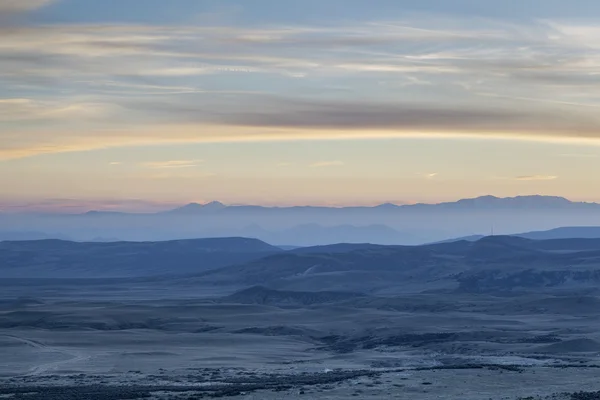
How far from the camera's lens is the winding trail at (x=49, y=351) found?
4984 centimetres

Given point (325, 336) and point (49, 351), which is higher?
point (49, 351)

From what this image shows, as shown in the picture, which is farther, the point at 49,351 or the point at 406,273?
the point at 406,273

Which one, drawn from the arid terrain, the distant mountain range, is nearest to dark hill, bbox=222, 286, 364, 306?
the distant mountain range

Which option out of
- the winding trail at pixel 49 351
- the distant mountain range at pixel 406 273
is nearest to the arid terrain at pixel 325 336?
the winding trail at pixel 49 351

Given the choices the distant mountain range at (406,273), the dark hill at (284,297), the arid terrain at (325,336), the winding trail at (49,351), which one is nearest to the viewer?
the arid terrain at (325,336)

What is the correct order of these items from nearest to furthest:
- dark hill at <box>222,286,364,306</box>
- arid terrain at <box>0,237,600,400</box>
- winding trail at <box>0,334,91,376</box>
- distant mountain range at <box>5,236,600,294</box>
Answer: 1. arid terrain at <box>0,237,600,400</box>
2. winding trail at <box>0,334,91,376</box>
3. dark hill at <box>222,286,364,306</box>
4. distant mountain range at <box>5,236,600,294</box>

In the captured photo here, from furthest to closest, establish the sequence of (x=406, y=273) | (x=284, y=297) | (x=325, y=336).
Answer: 1. (x=406, y=273)
2. (x=284, y=297)
3. (x=325, y=336)

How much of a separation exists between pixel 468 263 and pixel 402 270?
841 centimetres

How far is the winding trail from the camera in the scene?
49.8 meters

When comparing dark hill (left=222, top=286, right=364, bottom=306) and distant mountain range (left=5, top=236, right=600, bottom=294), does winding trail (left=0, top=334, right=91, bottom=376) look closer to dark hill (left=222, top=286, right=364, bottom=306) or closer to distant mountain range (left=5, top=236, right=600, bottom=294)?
dark hill (left=222, top=286, right=364, bottom=306)

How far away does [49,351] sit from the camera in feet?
193

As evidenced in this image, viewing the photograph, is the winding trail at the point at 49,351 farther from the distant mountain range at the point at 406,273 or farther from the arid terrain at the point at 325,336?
the distant mountain range at the point at 406,273

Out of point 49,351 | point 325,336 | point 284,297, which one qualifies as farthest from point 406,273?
point 49,351

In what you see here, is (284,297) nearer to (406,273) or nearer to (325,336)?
(406,273)
